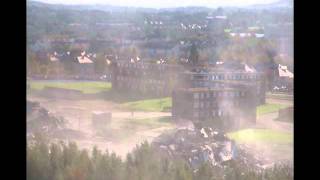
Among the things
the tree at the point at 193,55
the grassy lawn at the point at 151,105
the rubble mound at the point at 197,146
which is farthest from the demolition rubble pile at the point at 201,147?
the tree at the point at 193,55

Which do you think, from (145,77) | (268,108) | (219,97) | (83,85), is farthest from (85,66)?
(268,108)

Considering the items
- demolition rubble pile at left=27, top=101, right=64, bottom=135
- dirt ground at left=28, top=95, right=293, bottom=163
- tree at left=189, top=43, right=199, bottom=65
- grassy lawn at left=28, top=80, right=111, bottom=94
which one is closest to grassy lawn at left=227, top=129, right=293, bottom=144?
dirt ground at left=28, top=95, right=293, bottom=163

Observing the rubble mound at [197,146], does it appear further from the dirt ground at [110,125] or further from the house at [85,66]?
the house at [85,66]

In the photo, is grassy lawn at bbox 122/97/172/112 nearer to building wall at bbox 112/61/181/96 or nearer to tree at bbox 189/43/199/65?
building wall at bbox 112/61/181/96

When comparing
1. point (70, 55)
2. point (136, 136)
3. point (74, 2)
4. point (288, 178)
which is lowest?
point (288, 178)

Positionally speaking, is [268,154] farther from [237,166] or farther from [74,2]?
[74,2]

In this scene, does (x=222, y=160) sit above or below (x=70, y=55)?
→ below

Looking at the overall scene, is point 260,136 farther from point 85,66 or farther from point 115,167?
point 85,66
